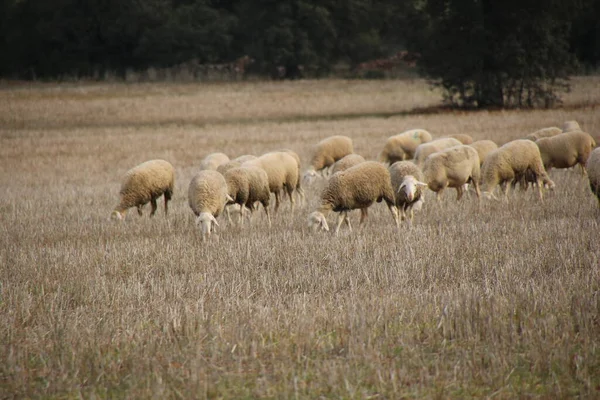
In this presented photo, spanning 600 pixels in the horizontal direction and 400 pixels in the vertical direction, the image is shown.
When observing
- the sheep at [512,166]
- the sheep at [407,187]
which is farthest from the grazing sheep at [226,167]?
the sheep at [512,166]

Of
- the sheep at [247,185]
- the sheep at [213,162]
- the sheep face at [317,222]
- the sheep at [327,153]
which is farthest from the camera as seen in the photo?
the sheep at [327,153]

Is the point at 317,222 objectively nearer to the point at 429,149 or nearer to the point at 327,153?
the point at 429,149

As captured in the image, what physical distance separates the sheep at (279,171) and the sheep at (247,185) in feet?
1.86

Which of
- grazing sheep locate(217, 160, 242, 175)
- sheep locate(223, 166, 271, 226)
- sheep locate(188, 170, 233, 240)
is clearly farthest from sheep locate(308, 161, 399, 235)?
grazing sheep locate(217, 160, 242, 175)

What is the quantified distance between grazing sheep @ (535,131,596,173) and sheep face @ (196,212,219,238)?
7744 mm

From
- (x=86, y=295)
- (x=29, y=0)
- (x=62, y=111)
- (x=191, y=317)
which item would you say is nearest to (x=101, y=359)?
(x=191, y=317)

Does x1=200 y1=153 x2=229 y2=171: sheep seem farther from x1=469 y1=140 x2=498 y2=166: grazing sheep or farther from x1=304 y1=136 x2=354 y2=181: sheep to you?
x1=469 y1=140 x2=498 y2=166: grazing sheep

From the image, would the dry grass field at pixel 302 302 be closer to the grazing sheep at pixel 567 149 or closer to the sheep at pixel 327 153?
the grazing sheep at pixel 567 149

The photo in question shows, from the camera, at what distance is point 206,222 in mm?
10531

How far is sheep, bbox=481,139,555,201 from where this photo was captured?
13.5 meters

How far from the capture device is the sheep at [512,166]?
530 inches

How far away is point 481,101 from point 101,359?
108 ft

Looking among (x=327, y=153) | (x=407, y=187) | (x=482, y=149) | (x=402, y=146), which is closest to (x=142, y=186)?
(x=407, y=187)

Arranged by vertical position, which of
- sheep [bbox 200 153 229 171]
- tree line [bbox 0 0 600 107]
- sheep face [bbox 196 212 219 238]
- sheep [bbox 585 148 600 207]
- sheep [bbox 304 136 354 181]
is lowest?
sheep [bbox 304 136 354 181]
